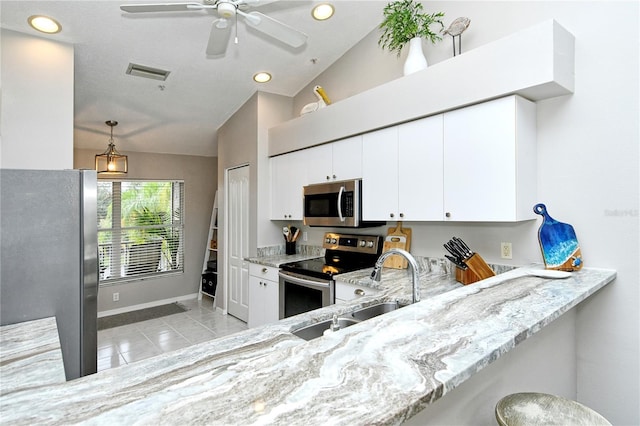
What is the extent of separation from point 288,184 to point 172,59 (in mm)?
1617

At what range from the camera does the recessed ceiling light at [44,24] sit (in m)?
2.40

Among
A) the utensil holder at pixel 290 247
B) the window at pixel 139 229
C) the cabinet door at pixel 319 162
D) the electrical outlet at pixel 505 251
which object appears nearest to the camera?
the electrical outlet at pixel 505 251

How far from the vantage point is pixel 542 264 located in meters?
2.17

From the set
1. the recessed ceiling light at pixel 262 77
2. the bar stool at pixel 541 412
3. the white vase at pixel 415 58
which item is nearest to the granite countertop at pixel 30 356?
the bar stool at pixel 541 412

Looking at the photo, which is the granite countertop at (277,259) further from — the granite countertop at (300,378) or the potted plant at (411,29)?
the granite countertop at (300,378)

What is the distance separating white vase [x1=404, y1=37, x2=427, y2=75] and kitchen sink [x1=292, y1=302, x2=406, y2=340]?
175 centimetres

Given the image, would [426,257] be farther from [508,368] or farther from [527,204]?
[508,368]

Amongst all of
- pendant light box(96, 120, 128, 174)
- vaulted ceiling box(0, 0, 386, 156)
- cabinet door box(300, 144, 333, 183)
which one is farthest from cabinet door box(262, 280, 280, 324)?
pendant light box(96, 120, 128, 174)

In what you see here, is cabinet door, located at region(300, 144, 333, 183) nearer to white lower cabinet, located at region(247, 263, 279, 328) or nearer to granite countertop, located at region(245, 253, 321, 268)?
granite countertop, located at region(245, 253, 321, 268)

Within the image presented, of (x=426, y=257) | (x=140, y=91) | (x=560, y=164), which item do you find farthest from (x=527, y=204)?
(x=140, y=91)

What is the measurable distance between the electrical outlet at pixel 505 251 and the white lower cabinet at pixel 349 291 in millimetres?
935

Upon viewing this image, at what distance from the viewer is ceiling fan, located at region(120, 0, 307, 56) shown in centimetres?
186

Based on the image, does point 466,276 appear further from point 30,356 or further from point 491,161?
point 30,356

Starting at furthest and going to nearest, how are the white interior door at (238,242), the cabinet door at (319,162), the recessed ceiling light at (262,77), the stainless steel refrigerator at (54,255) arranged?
1. the white interior door at (238,242)
2. the recessed ceiling light at (262,77)
3. the cabinet door at (319,162)
4. the stainless steel refrigerator at (54,255)
